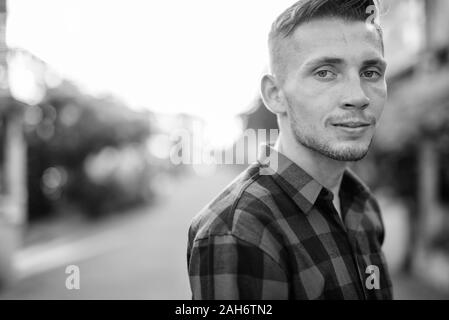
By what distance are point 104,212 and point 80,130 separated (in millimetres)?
2785

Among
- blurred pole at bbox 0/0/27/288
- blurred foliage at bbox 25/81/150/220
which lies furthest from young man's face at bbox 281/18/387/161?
blurred foliage at bbox 25/81/150/220

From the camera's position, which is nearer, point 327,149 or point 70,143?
point 327,149

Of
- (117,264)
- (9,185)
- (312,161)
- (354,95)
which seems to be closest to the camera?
(354,95)

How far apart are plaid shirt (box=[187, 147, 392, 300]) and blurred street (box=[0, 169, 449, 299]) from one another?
397cm

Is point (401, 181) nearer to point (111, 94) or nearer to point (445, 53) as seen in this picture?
point (445, 53)

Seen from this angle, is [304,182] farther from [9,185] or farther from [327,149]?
[9,185]

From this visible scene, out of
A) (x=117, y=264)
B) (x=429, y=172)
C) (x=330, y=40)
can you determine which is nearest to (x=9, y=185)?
(x=117, y=264)

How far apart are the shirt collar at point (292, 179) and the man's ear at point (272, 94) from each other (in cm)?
14

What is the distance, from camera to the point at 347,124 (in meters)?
1.32

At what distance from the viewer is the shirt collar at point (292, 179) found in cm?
137

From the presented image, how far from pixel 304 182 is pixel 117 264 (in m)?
6.46

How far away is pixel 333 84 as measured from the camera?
1324 mm

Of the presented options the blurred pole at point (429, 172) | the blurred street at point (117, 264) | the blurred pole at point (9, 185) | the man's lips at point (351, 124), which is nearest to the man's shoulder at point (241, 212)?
the man's lips at point (351, 124)

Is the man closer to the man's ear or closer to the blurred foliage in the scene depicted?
the man's ear
